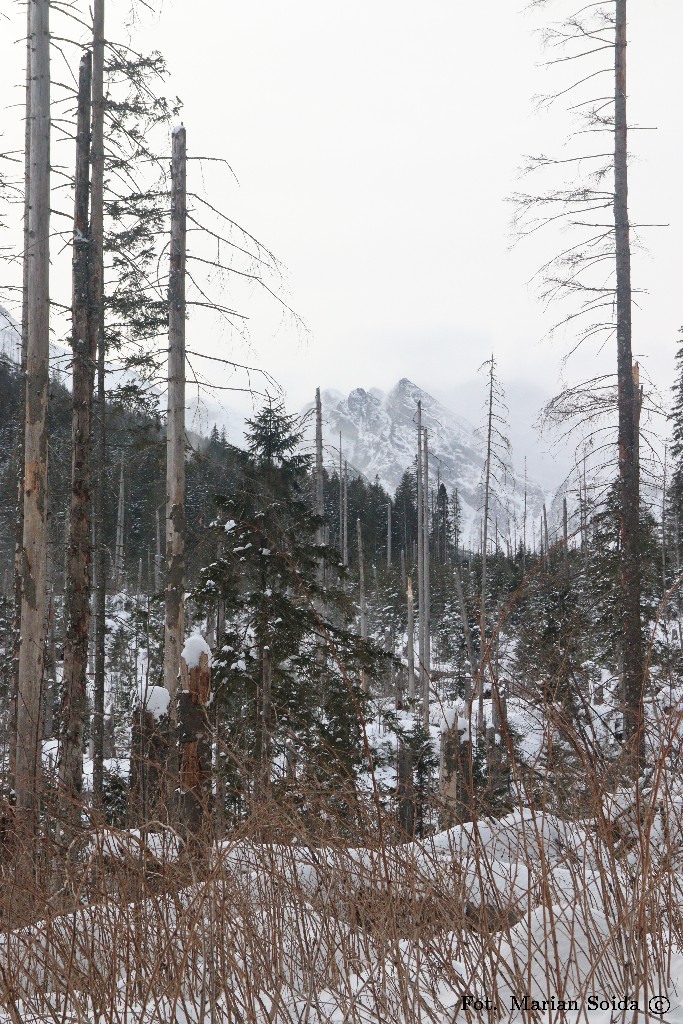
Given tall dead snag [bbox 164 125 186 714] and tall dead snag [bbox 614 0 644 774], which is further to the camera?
tall dead snag [bbox 614 0 644 774]

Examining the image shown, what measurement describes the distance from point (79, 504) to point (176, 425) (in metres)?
2.40

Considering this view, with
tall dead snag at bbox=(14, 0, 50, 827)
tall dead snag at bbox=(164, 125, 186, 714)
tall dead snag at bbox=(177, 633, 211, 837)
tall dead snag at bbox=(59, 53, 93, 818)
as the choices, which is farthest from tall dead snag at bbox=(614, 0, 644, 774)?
tall dead snag at bbox=(14, 0, 50, 827)

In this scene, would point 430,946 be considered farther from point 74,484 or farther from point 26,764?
point 74,484

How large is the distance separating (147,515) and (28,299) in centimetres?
3563

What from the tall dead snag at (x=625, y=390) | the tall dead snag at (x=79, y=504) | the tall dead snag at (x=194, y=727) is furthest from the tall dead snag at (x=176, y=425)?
the tall dead snag at (x=625, y=390)

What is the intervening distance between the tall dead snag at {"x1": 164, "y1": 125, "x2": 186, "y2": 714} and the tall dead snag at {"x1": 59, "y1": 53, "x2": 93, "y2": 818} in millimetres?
1407

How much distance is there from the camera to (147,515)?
1667 inches

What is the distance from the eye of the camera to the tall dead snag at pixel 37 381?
721cm

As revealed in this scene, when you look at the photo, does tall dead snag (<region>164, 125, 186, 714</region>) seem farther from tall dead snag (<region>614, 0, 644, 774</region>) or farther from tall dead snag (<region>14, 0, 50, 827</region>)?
tall dead snag (<region>614, 0, 644, 774</region>)

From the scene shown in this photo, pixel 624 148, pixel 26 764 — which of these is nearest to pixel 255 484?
pixel 26 764

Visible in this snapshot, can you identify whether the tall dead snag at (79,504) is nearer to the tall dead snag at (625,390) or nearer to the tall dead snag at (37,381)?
the tall dead snag at (37,381)

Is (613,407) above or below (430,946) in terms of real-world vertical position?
above

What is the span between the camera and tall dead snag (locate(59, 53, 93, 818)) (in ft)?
26.5

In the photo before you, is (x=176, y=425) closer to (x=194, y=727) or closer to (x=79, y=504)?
(x=79, y=504)
